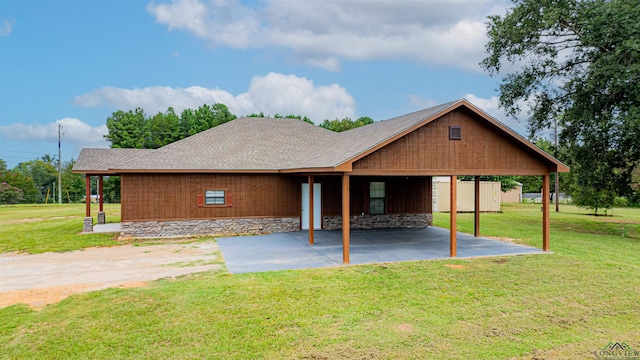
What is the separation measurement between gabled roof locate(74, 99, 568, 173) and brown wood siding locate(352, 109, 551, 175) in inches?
11.8

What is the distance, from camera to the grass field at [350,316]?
4984 millimetres

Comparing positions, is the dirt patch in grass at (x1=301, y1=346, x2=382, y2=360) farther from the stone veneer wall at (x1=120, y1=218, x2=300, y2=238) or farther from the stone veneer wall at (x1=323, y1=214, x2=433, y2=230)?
the stone veneer wall at (x1=323, y1=214, x2=433, y2=230)

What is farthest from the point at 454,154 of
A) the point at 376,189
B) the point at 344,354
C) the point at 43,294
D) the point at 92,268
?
the point at 43,294

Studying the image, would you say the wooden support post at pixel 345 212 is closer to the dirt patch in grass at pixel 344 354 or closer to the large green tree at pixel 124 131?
the dirt patch in grass at pixel 344 354

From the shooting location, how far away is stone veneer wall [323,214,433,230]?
1622cm

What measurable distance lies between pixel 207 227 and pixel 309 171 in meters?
5.86

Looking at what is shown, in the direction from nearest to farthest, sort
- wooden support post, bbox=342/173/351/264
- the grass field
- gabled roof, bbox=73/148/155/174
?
the grass field
wooden support post, bbox=342/173/351/264
gabled roof, bbox=73/148/155/174

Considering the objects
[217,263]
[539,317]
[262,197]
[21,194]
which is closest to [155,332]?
[217,263]

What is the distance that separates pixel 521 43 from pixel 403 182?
8.82m

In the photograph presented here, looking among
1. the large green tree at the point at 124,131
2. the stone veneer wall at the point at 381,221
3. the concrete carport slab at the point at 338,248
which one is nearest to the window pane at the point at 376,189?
the stone veneer wall at the point at 381,221

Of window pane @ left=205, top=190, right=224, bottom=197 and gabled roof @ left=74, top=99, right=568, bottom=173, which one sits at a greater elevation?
gabled roof @ left=74, top=99, right=568, bottom=173

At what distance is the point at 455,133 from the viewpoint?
420 inches

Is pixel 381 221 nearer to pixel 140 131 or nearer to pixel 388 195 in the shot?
pixel 388 195

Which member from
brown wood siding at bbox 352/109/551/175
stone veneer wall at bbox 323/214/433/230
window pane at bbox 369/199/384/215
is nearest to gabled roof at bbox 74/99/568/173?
brown wood siding at bbox 352/109/551/175
